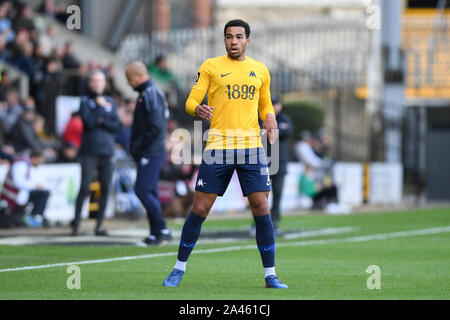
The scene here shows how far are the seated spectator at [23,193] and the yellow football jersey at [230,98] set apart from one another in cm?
787

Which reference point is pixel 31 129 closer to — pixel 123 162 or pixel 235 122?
pixel 123 162

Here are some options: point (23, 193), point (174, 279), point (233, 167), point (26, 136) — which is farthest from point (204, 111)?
point (26, 136)

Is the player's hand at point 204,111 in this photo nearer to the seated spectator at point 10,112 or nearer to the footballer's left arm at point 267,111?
the footballer's left arm at point 267,111

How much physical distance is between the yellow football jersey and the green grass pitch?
1.23 m

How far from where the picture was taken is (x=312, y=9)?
4231cm

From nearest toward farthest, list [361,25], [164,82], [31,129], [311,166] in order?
[31,129], [311,166], [164,82], [361,25]

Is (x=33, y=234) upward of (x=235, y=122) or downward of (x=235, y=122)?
downward

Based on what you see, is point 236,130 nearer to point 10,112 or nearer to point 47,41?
point 10,112

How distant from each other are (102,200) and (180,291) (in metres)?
5.92

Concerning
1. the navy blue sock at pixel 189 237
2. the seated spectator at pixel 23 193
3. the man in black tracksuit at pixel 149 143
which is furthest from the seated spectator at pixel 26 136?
the navy blue sock at pixel 189 237

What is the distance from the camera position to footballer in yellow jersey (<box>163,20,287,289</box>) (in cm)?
802

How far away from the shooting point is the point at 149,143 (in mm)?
12234

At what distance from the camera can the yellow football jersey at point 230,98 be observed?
8.02 m
